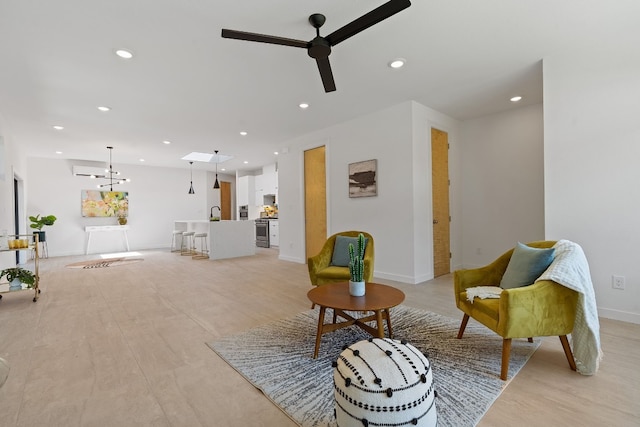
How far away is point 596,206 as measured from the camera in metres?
2.86

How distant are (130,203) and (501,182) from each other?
9.66 meters

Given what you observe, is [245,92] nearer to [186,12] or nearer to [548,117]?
[186,12]

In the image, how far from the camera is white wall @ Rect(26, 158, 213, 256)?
25.3ft

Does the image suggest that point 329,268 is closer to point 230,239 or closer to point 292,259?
point 292,259

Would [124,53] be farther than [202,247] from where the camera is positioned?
No

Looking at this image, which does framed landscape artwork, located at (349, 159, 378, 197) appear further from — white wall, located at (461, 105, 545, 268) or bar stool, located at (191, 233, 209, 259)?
bar stool, located at (191, 233, 209, 259)

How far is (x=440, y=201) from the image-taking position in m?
4.81

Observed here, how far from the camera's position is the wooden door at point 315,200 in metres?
5.71

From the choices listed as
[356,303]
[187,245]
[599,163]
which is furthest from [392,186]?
[187,245]

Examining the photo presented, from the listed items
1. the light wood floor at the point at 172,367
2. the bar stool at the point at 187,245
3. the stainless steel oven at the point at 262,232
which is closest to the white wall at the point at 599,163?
the light wood floor at the point at 172,367

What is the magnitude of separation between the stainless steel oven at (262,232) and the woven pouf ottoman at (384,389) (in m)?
8.02

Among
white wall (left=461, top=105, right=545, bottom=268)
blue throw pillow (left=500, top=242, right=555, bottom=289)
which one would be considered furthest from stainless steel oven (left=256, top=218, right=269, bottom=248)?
blue throw pillow (left=500, top=242, right=555, bottom=289)

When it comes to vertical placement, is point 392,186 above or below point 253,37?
below

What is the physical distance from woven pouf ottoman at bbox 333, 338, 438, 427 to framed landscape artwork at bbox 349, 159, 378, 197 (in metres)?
3.57
